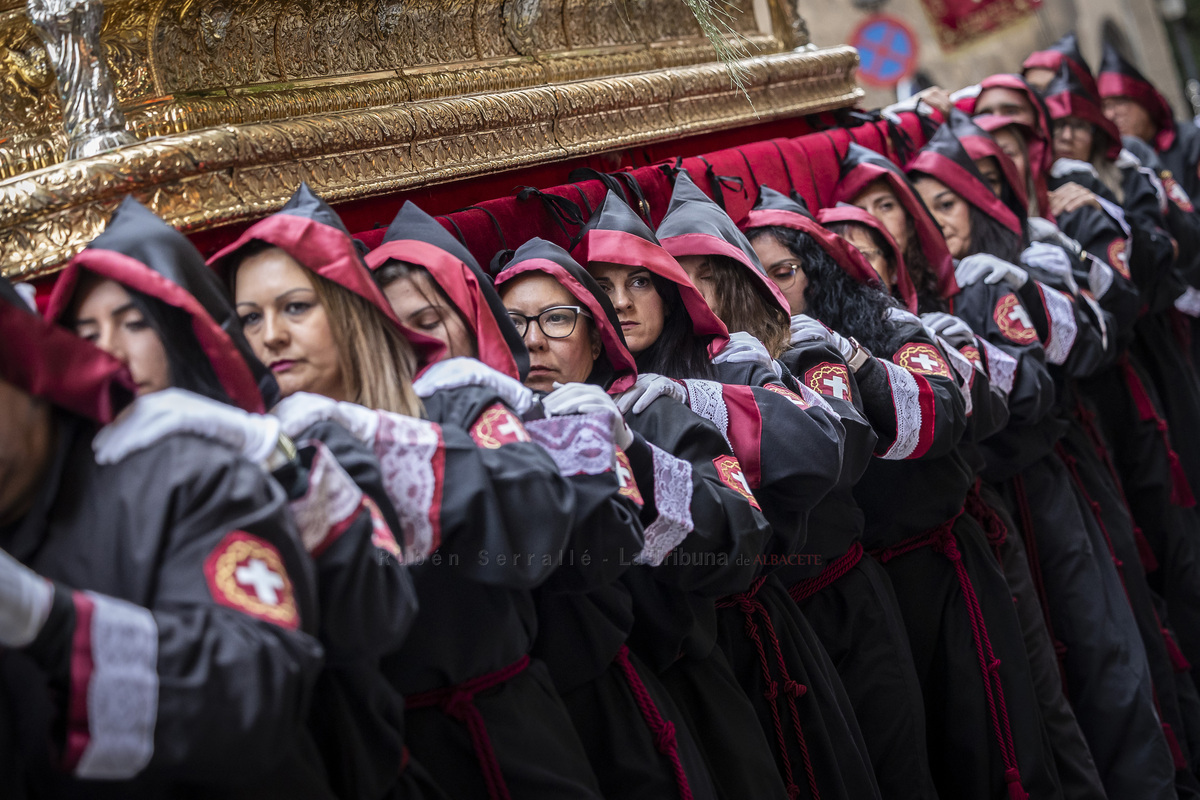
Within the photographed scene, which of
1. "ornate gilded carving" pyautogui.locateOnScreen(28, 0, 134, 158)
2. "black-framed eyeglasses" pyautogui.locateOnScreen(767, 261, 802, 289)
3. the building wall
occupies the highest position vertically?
the building wall

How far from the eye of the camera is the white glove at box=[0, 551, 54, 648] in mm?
1184

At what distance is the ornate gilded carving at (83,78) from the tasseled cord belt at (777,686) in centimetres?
159

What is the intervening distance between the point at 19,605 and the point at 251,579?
25 centimetres

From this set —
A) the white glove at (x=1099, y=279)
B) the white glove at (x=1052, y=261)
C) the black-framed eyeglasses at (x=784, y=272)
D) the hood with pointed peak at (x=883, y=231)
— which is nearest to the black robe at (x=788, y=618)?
the black-framed eyeglasses at (x=784, y=272)

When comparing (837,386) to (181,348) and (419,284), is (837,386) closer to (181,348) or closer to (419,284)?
(419,284)

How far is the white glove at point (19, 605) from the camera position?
118 cm

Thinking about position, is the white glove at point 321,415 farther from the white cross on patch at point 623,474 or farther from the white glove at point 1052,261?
the white glove at point 1052,261

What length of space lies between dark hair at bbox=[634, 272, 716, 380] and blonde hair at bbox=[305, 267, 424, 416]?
3.08 ft

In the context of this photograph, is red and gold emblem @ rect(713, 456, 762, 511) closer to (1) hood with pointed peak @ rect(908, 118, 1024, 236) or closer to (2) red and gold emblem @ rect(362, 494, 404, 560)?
(2) red and gold emblem @ rect(362, 494, 404, 560)

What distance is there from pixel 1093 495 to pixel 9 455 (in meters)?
3.79

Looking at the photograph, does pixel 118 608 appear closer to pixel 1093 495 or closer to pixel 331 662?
pixel 331 662

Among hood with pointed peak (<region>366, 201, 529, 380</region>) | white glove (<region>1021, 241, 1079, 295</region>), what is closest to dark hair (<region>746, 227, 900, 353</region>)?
white glove (<region>1021, 241, 1079, 295</region>)

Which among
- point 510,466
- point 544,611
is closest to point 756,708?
point 544,611

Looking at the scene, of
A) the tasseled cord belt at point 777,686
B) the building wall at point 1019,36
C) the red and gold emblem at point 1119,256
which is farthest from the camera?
the building wall at point 1019,36
